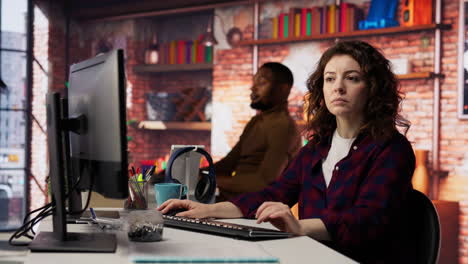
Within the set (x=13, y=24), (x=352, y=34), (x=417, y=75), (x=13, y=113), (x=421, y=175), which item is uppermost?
(x=13, y=24)

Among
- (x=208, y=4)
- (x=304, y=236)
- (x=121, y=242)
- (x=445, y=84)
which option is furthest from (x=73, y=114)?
(x=208, y=4)

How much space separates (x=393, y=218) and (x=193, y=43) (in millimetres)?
5599

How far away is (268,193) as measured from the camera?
6.06ft

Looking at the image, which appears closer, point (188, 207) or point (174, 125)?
point (188, 207)

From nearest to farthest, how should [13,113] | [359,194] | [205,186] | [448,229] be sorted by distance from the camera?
[359,194] → [205,186] → [448,229] → [13,113]

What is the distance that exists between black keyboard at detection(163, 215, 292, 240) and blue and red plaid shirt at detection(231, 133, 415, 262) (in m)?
0.18

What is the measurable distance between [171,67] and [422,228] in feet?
18.6

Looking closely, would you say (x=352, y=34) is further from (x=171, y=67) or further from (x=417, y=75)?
(x=171, y=67)

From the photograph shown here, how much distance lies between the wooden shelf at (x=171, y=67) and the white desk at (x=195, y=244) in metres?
5.22

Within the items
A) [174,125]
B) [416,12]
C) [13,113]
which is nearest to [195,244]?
[416,12]

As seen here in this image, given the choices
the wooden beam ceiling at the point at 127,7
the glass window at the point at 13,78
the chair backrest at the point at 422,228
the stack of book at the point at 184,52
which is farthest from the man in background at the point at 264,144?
the glass window at the point at 13,78

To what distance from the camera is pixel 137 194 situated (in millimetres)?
1885

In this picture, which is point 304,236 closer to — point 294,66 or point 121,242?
point 121,242

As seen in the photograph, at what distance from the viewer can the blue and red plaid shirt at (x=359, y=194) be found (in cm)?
145
